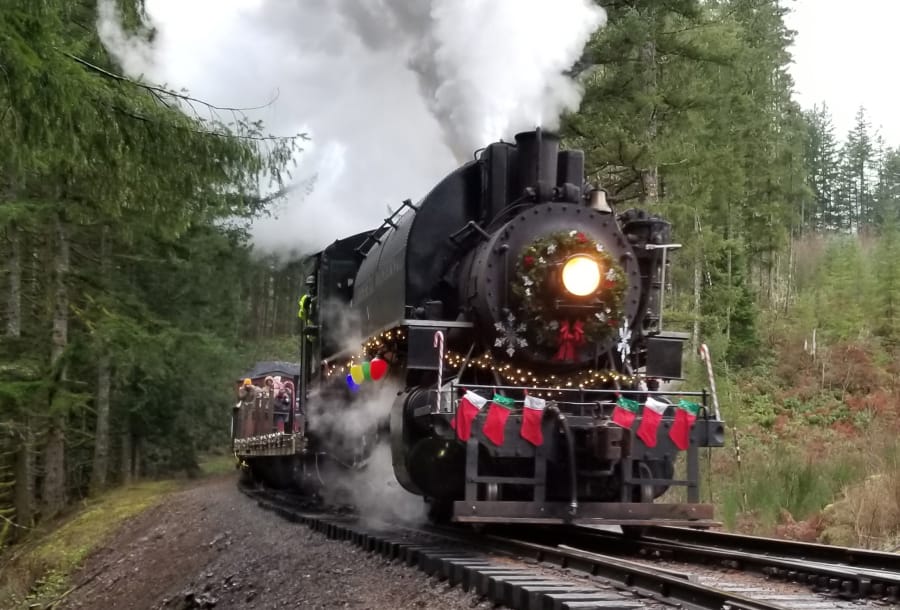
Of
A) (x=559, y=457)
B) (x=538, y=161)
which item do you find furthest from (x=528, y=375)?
(x=538, y=161)

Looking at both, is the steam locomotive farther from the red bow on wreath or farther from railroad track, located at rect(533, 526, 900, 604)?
railroad track, located at rect(533, 526, 900, 604)

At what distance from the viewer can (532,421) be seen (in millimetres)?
6910

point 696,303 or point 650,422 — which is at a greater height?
point 696,303

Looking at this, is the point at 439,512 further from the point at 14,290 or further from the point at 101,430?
the point at 101,430

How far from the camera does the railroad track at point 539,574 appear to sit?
4.66 m

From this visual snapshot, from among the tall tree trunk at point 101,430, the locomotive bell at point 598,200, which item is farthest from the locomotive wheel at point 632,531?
the tall tree trunk at point 101,430

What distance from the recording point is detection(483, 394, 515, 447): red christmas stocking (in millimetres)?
6766

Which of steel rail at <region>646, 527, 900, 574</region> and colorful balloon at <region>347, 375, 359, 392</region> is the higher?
colorful balloon at <region>347, 375, 359, 392</region>

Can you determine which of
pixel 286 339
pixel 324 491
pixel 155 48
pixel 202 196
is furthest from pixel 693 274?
Result: pixel 286 339

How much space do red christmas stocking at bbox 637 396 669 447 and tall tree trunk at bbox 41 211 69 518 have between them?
39.9 feet

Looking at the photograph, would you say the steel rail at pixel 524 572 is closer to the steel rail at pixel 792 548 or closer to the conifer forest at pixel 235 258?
the steel rail at pixel 792 548

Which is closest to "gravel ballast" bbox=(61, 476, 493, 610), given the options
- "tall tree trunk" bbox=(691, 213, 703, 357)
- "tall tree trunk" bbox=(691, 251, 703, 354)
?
"tall tree trunk" bbox=(691, 213, 703, 357)

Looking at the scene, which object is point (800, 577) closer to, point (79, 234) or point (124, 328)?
point (124, 328)

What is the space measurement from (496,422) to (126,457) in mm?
20088
